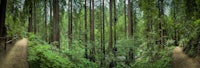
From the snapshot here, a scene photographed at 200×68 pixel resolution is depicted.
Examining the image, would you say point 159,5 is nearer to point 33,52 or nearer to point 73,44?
point 73,44

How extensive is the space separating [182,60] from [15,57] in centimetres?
800

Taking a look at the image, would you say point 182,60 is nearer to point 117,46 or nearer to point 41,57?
point 41,57

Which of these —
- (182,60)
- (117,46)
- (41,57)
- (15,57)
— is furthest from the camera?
(117,46)

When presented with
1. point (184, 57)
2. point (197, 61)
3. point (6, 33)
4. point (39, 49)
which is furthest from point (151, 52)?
point (6, 33)

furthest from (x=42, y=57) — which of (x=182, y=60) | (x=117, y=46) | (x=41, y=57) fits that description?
(x=117, y=46)

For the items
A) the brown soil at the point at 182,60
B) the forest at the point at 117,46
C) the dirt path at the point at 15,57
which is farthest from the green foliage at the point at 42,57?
the brown soil at the point at 182,60

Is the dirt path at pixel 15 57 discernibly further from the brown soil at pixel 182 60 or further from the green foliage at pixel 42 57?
the brown soil at pixel 182 60

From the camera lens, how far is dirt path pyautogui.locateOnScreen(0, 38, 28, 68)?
11.6m

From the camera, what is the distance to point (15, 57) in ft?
39.9

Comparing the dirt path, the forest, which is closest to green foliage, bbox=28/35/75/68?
the forest

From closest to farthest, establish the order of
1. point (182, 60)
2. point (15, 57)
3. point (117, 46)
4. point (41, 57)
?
point (15, 57) → point (41, 57) → point (182, 60) → point (117, 46)

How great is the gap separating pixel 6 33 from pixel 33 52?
64.8 inches

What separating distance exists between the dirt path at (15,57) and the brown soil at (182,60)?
7.36 metres

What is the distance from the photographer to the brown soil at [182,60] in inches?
503
